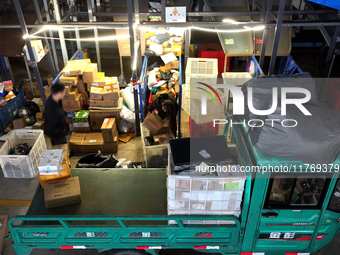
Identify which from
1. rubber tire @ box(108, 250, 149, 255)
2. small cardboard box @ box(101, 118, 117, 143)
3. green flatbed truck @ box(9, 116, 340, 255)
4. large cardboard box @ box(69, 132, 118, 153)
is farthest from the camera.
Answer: large cardboard box @ box(69, 132, 118, 153)

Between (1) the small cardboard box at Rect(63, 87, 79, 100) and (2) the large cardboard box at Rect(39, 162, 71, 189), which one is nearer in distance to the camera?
(2) the large cardboard box at Rect(39, 162, 71, 189)

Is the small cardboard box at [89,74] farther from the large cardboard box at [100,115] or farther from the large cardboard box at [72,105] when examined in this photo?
the large cardboard box at [100,115]

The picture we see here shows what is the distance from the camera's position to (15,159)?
627 cm

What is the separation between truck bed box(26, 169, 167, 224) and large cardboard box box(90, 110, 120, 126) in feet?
8.90

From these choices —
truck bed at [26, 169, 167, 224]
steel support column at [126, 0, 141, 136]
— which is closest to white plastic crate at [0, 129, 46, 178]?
truck bed at [26, 169, 167, 224]

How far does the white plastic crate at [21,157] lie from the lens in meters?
Answer: 6.27

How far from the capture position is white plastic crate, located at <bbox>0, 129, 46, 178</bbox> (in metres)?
6.27

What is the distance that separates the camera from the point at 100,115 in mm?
7695

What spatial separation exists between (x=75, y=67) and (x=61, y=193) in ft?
14.8

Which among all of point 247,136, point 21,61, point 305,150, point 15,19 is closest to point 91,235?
point 247,136

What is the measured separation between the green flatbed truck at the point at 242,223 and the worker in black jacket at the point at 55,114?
2057 mm

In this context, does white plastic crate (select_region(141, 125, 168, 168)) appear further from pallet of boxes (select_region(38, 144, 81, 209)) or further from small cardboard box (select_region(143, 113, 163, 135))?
pallet of boxes (select_region(38, 144, 81, 209))

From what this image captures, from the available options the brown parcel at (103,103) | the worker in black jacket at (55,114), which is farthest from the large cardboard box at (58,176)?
the brown parcel at (103,103)

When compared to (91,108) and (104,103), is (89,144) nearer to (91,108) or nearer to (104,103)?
(91,108)
